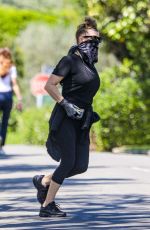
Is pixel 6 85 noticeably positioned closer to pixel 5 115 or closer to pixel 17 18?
pixel 5 115

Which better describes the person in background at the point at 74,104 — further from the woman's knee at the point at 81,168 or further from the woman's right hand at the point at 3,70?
the woman's right hand at the point at 3,70

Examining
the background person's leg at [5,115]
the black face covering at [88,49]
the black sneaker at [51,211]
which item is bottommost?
the black sneaker at [51,211]

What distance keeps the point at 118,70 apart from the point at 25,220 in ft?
68.8

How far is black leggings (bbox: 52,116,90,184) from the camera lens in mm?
9766

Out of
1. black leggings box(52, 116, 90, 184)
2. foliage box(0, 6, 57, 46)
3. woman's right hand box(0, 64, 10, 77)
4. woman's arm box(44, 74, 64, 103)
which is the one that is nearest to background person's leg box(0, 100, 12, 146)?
woman's right hand box(0, 64, 10, 77)

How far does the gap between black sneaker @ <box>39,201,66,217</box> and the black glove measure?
85 cm

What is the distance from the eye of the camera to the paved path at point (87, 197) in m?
9.30

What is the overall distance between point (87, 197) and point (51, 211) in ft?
6.94

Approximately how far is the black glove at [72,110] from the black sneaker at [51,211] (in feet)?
2.77

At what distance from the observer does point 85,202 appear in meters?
11.3

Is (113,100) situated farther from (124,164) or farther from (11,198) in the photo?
(11,198)

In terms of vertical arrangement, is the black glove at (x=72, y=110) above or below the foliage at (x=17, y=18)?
below

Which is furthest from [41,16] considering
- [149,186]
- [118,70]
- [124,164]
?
[149,186]

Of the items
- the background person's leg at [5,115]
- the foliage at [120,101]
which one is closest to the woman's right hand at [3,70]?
the background person's leg at [5,115]
